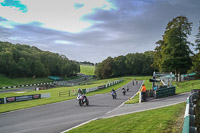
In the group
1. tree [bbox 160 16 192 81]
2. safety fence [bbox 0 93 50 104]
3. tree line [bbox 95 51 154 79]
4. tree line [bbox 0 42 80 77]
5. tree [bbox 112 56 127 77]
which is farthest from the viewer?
tree [bbox 112 56 127 77]

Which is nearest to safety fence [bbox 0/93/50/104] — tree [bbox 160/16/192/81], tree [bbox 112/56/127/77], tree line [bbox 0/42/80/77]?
tree [bbox 160/16/192/81]

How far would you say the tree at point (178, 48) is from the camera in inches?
1476

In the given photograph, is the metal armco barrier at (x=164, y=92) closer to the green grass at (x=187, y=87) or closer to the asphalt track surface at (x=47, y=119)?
the green grass at (x=187, y=87)

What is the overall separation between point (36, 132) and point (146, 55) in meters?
114

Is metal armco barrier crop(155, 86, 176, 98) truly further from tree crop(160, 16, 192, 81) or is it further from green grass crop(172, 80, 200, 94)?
tree crop(160, 16, 192, 81)

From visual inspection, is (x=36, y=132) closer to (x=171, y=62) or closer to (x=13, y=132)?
(x=13, y=132)

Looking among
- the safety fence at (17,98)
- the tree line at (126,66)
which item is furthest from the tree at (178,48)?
the tree line at (126,66)

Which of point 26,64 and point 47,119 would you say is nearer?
point 47,119

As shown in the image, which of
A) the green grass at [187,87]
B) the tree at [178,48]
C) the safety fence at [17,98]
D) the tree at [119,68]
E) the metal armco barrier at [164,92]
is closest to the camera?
the metal armco barrier at [164,92]

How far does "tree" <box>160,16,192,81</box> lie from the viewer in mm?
37500

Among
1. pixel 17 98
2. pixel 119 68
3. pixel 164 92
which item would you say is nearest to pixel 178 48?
pixel 164 92

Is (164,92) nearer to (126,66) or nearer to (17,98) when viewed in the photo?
(17,98)

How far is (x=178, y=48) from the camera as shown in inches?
1500

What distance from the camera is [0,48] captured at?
87000mm
